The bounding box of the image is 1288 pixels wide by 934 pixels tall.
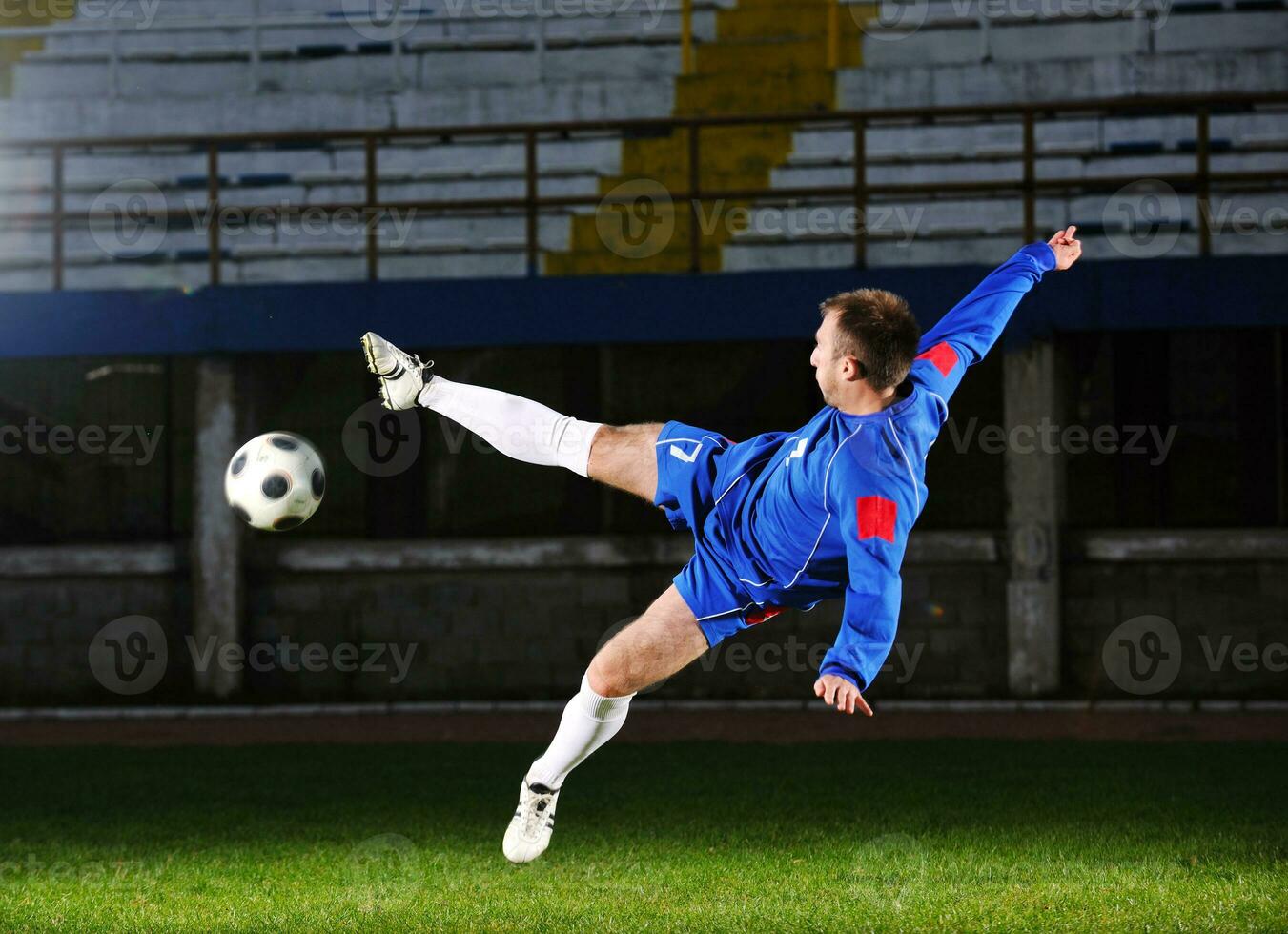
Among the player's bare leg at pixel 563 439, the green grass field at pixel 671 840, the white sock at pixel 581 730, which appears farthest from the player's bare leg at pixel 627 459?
the green grass field at pixel 671 840

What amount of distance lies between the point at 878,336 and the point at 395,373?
1762 millimetres

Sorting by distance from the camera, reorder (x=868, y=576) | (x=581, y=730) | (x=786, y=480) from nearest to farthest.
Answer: (x=868, y=576) → (x=786, y=480) → (x=581, y=730)

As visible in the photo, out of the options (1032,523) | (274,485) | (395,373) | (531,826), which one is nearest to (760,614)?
(531,826)

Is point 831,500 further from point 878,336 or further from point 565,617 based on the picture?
point 565,617

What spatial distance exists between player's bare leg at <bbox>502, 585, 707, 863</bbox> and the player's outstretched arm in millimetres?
1124

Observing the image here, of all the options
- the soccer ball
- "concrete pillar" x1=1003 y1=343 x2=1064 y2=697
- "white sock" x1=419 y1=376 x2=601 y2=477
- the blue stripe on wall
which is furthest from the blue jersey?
"concrete pillar" x1=1003 y1=343 x2=1064 y2=697

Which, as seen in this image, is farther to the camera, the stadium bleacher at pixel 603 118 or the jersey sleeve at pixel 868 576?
the stadium bleacher at pixel 603 118

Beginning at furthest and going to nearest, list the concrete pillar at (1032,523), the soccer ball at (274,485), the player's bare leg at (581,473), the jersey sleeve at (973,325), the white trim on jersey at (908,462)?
the concrete pillar at (1032,523)
the soccer ball at (274,485)
the player's bare leg at (581,473)
the jersey sleeve at (973,325)
the white trim on jersey at (908,462)

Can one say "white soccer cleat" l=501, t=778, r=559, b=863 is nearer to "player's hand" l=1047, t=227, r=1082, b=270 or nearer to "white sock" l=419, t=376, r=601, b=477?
"white sock" l=419, t=376, r=601, b=477

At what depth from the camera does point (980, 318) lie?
16.9 feet

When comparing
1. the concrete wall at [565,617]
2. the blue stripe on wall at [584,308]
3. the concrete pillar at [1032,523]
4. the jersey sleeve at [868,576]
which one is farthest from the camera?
the concrete wall at [565,617]

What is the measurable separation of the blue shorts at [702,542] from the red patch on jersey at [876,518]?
648 millimetres

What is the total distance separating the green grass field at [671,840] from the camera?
210 inches

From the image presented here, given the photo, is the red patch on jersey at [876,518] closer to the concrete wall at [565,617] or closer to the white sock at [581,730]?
the white sock at [581,730]
